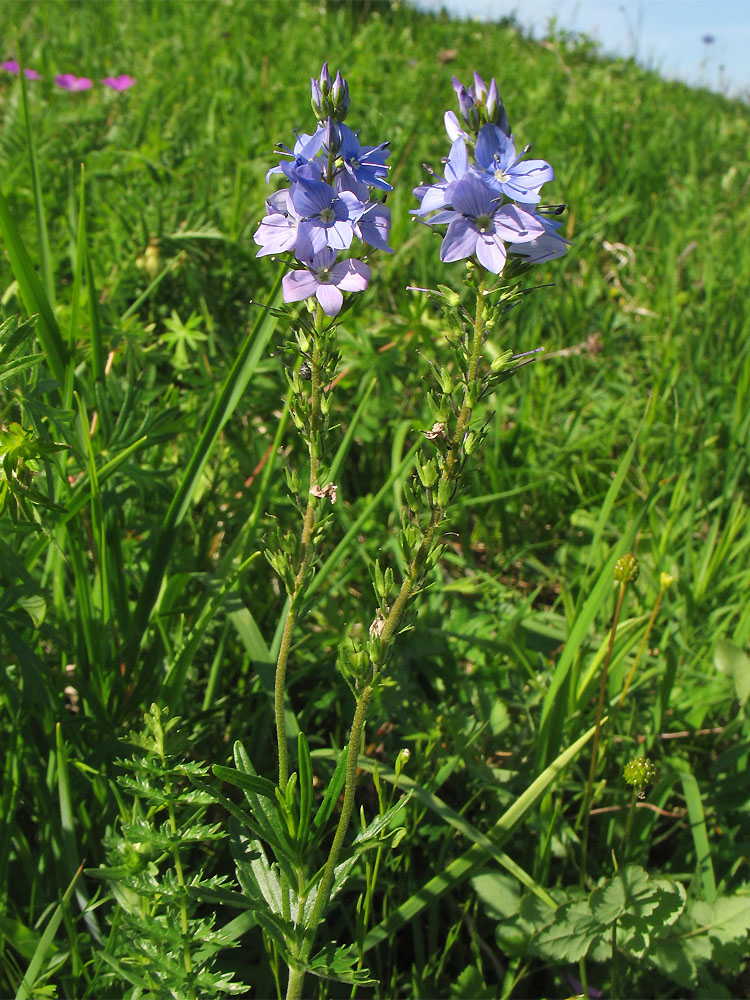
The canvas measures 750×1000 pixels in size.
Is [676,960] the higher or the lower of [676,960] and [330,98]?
the lower

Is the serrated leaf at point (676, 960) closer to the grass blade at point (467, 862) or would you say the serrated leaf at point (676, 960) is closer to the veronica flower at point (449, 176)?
the grass blade at point (467, 862)

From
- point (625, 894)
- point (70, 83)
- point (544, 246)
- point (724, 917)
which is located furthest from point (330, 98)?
point (70, 83)

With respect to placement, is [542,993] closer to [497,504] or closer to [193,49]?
[497,504]

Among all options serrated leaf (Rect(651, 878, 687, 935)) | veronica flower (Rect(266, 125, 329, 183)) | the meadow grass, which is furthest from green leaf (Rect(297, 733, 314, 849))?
veronica flower (Rect(266, 125, 329, 183))

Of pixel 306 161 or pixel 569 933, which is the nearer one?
pixel 306 161

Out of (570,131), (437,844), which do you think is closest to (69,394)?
(437,844)

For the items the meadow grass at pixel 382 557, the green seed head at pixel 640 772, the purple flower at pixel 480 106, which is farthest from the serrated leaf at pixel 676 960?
the purple flower at pixel 480 106

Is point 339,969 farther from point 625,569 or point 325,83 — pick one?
point 325,83

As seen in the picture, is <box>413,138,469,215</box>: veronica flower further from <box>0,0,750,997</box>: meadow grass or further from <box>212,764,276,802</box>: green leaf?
<box>212,764,276,802</box>: green leaf
